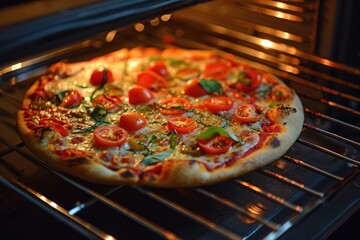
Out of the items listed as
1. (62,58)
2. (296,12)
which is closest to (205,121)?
(296,12)

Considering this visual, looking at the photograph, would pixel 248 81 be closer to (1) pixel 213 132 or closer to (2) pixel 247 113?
(2) pixel 247 113

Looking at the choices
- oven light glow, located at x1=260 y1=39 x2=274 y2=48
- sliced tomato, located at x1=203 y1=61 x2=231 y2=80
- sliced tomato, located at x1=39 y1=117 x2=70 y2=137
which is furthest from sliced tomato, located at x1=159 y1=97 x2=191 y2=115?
oven light glow, located at x1=260 y1=39 x2=274 y2=48

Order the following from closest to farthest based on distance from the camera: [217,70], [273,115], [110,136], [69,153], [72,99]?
[69,153] < [110,136] < [273,115] < [72,99] < [217,70]

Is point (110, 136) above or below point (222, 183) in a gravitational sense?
above

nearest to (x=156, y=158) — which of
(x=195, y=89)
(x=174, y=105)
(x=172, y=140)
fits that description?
(x=172, y=140)

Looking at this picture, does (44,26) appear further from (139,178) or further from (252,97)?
(252,97)
